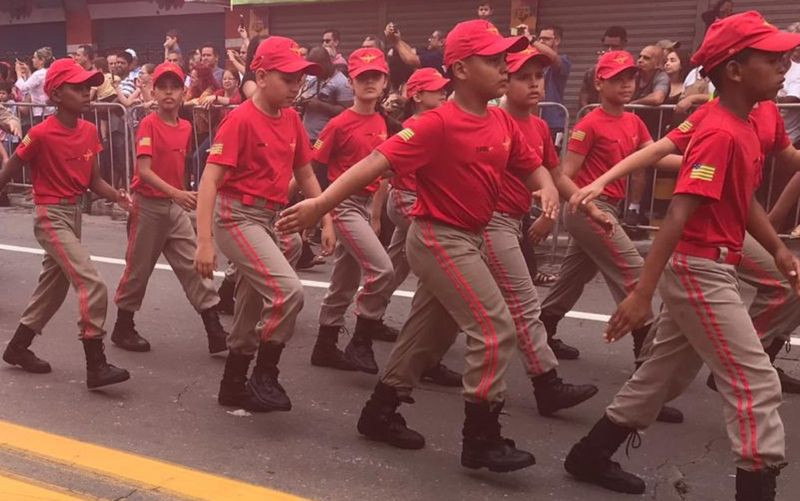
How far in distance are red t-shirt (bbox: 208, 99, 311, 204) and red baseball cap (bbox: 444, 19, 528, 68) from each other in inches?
46.2

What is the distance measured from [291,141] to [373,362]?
1.34m

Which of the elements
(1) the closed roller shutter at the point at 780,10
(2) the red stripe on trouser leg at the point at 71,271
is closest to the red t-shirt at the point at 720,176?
(2) the red stripe on trouser leg at the point at 71,271

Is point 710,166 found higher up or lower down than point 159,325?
higher up

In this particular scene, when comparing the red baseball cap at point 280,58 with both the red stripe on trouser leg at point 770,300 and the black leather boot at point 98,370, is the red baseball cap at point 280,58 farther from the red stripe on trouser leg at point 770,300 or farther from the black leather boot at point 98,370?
the red stripe on trouser leg at point 770,300

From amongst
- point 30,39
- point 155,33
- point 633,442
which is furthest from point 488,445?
point 30,39

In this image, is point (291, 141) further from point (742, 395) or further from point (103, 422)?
point (742, 395)

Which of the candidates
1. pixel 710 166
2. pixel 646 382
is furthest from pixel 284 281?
pixel 710 166

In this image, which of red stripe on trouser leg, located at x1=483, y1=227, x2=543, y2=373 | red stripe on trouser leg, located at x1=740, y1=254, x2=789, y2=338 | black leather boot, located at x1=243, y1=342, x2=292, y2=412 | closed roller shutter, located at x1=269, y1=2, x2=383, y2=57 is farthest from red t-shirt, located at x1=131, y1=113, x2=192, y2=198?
closed roller shutter, located at x1=269, y1=2, x2=383, y2=57

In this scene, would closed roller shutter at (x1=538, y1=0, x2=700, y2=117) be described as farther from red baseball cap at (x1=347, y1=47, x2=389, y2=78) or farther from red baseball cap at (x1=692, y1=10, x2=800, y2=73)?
red baseball cap at (x1=692, y1=10, x2=800, y2=73)

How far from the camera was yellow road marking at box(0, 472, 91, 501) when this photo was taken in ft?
11.3

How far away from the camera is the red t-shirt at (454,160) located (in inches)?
147

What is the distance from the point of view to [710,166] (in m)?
3.22

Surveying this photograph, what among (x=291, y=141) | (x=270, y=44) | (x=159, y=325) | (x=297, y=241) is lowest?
(x=159, y=325)

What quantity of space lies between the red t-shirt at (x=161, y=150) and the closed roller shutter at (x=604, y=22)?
7.58 metres
